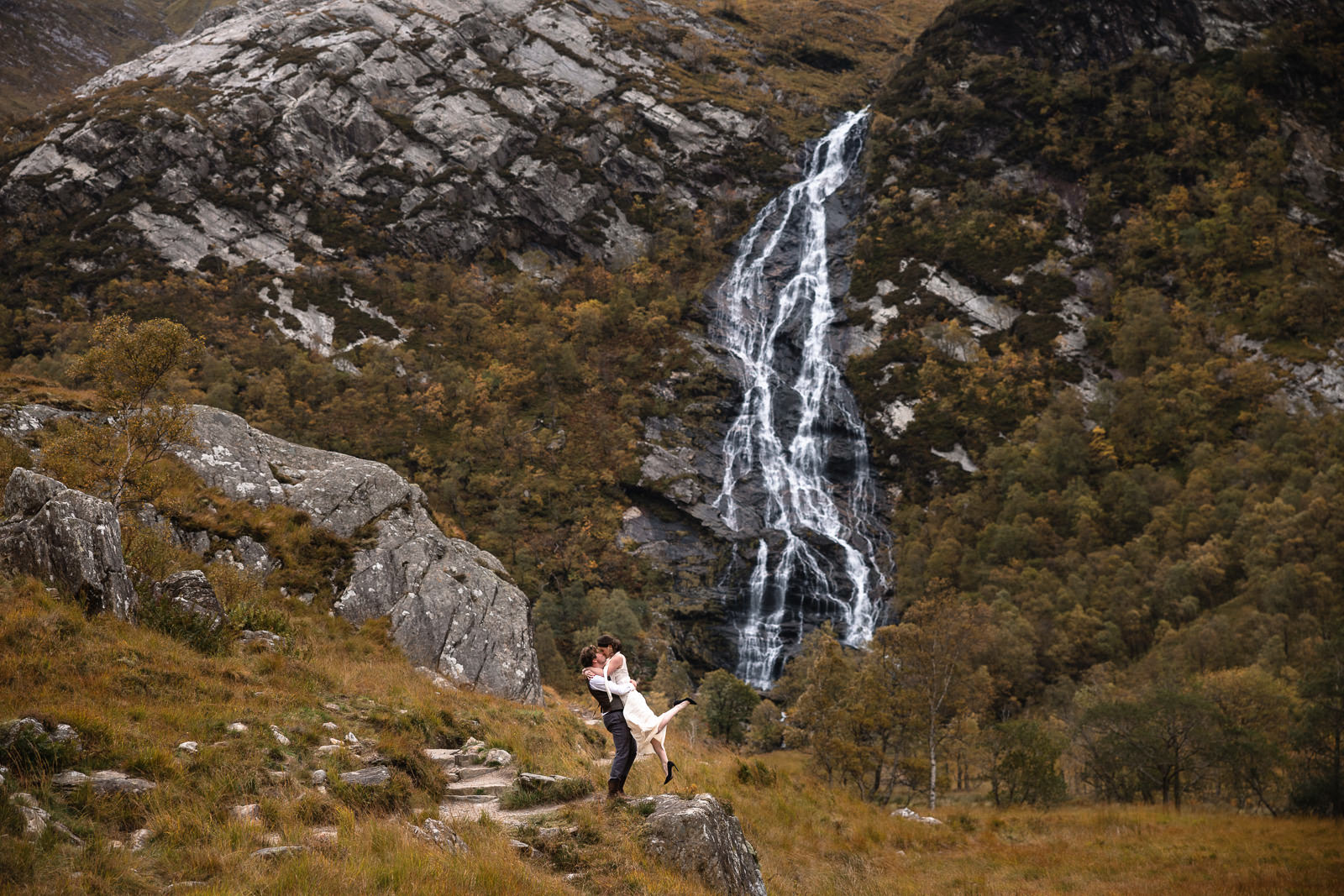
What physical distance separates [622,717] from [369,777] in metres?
3.31

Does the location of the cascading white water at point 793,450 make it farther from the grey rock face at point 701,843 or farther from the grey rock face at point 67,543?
the grey rock face at point 67,543

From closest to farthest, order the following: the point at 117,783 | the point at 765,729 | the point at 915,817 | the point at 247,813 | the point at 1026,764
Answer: the point at 117,783, the point at 247,813, the point at 915,817, the point at 1026,764, the point at 765,729

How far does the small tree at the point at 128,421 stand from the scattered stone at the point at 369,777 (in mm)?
12577

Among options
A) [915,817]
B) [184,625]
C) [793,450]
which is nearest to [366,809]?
[184,625]

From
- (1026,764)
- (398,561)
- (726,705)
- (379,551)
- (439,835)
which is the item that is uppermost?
(379,551)

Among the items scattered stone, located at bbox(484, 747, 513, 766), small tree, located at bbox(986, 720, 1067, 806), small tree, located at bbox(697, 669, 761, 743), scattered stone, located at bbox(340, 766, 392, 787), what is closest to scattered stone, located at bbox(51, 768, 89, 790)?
scattered stone, located at bbox(340, 766, 392, 787)

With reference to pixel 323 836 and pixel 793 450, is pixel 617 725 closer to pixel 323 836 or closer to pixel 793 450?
pixel 323 836

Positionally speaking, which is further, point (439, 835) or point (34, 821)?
point (439, 835)

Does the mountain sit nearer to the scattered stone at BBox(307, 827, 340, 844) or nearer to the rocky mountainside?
the rocky mountainside

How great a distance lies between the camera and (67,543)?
37.5ft

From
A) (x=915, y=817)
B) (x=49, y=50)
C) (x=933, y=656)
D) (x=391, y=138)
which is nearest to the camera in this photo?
(x=915, y=817)

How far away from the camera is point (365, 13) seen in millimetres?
119562

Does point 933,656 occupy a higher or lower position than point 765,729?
higher

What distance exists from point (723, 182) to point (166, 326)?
101541 mm
